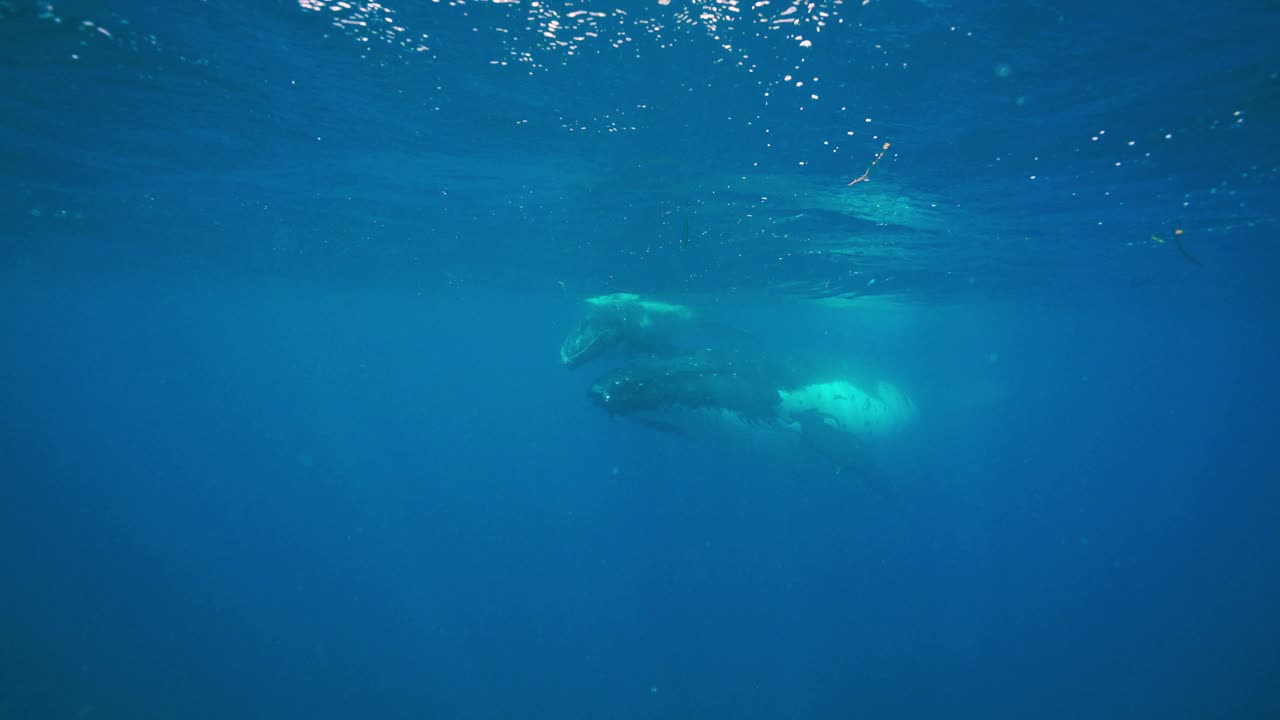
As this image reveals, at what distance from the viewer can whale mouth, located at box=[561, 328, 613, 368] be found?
13.2 meters

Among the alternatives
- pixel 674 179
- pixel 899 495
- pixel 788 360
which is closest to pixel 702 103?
pixel 674 179

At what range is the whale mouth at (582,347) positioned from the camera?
13227 millimetres

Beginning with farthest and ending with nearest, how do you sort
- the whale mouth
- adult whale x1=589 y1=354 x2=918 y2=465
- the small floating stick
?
the whale mouth
adult whale x1=589 y1=354 x2=918 y2=465
the small floating stick

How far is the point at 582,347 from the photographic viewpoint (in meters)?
13.3

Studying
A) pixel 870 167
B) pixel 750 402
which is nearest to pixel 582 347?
pixel 750 402

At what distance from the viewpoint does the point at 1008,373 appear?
86.0 meters

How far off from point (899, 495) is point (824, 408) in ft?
18.6

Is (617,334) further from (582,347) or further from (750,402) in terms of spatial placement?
(750,402)

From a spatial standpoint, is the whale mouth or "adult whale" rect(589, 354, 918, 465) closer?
"adult whale" rect(589, 354, 918, 465)

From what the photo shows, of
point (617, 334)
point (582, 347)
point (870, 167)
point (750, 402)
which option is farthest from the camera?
point (617, 334)

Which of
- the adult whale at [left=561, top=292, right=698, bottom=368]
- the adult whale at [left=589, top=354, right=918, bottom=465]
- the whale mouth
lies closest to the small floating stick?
the adult whale at [left=589, top=354, right=918, bottom=465]

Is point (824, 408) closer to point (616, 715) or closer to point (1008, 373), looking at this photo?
point (616, 715)

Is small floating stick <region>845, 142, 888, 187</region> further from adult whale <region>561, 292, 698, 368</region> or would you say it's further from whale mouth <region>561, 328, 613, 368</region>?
whale mouth <region>561, 328, 613, 368</region>

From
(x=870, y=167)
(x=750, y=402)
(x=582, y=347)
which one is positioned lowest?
(x=582, y=347)
